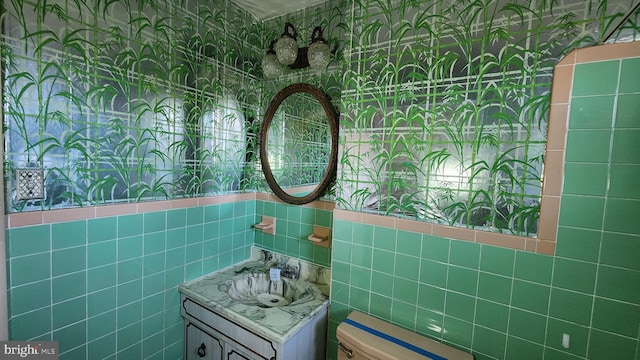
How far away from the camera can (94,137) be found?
1197 millimetres

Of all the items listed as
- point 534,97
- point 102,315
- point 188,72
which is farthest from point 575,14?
point 102,315

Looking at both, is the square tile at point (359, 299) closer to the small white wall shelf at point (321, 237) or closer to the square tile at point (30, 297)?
the small white wall shelf at point (321, 237)

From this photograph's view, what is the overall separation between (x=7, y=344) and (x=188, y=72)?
1.44m

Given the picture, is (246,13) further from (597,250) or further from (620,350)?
(620,350)

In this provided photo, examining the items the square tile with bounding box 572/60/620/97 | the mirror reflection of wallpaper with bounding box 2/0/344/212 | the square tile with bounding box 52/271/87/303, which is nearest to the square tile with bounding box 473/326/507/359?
the square tile with bounding box 572/60/620/97

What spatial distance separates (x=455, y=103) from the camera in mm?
1148

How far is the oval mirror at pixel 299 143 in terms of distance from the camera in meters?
1.64

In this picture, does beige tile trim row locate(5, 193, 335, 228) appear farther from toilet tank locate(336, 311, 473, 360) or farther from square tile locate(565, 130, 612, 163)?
square tile locate(565, 130, 612, 163)

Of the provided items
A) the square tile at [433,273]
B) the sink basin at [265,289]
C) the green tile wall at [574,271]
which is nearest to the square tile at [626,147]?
the green tile wall at [574,271]

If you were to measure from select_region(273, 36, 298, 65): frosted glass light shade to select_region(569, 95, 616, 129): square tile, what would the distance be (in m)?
1.37

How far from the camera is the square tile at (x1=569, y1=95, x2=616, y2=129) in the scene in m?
0.89

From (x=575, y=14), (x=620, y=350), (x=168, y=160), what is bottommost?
(x=620, y=350)

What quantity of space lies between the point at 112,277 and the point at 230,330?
64cm

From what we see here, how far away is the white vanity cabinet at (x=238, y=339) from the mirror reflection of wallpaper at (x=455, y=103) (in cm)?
72
